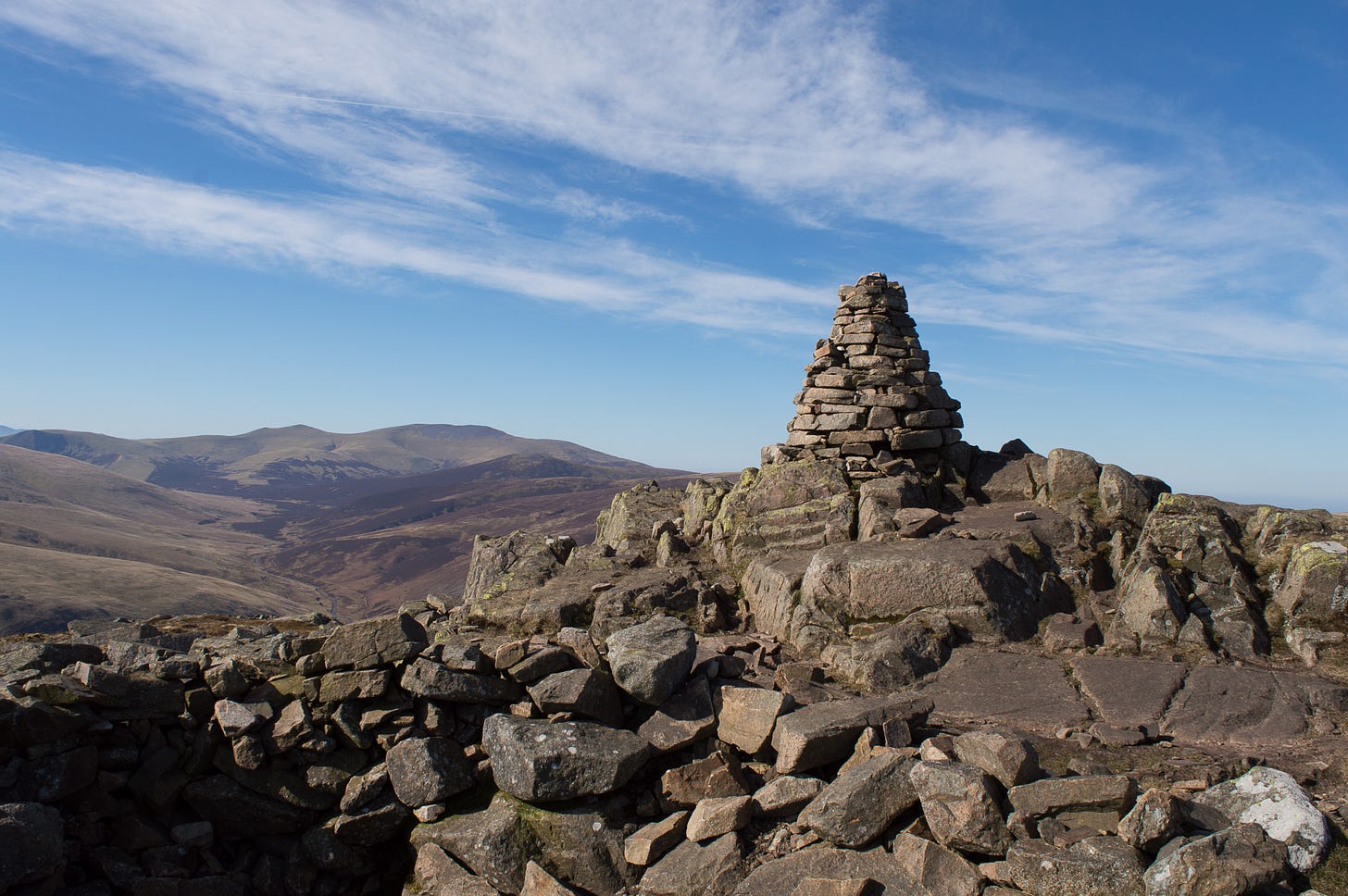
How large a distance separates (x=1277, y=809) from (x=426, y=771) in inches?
340

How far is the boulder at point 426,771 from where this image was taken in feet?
32.7

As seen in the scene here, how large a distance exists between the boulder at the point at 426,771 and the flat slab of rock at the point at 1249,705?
840 centimetres

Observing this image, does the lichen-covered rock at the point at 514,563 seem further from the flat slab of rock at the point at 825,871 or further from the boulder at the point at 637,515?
the flat slab of rock at the point at 825,871

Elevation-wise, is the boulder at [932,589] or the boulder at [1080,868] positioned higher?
the boulder at [932,589]

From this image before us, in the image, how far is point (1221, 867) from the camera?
655 centimetres

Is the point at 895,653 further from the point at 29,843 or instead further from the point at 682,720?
the point at 29,843

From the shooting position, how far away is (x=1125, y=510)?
15.2 m

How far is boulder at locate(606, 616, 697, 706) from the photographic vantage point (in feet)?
34.2

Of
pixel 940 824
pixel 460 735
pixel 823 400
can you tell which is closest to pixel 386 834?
pixel 460 735

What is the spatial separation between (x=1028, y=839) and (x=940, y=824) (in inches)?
29.6

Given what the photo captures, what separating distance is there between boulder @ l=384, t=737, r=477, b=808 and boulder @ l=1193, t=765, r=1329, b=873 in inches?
304

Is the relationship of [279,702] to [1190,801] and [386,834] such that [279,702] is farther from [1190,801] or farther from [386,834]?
[1190,801]

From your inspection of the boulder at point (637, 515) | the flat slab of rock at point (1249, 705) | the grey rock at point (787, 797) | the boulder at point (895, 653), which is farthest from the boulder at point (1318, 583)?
the boulder at point (637, 515)

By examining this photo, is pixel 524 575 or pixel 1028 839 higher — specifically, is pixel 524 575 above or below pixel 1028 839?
above
